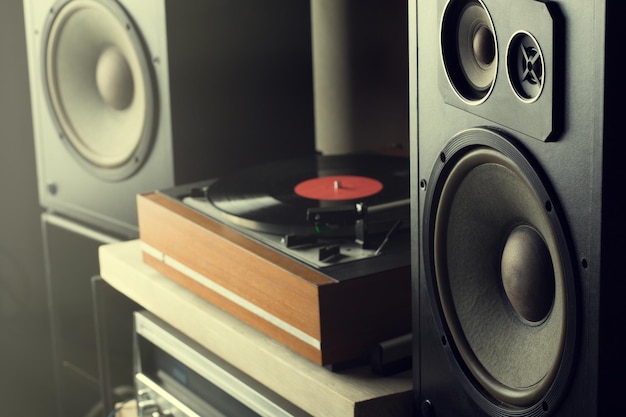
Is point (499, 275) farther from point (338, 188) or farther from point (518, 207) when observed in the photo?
point (338, 188)

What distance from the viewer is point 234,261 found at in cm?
97

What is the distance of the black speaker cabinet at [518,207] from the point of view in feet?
1.92

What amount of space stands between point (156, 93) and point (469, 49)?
63cm

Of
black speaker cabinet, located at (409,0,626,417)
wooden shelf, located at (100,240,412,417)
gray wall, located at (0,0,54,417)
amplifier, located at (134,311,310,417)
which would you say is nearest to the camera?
black speaker cabinet, located at (409,0,626,417)

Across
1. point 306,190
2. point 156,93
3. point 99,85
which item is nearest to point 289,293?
point 306,190

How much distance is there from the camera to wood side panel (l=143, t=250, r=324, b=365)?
884 millimetres

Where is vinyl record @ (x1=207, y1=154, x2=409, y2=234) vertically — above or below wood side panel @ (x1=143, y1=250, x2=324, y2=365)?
above

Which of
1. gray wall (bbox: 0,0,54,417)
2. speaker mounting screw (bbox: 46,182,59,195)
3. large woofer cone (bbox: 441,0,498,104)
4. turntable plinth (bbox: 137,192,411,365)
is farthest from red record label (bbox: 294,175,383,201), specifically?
gray wall (bbox: 0,0,54,417)

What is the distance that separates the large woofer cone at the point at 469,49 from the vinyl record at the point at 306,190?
262 millimetres

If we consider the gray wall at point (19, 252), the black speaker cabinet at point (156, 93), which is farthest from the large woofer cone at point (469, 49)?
the gray wall at point (19, 252)

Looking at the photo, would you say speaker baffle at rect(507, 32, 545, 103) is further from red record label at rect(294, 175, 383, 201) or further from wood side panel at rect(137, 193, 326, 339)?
red record label at rect(294, 175, 383, 201)

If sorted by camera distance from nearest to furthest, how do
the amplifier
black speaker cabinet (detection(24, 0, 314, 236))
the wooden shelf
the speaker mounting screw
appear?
1. the wooden shelf
2. the amplifier
3. black speaker cabinet (detection(24, 0, 314, 236))
4. the speaker mounting screw

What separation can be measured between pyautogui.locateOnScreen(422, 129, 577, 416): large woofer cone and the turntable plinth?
113mm

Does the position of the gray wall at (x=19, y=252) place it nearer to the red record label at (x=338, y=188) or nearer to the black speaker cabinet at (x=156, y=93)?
the black speaker cabinet at (x=156, y=93)
